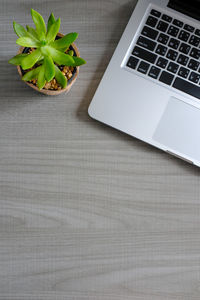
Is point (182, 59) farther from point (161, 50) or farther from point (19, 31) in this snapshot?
point (19, 31)

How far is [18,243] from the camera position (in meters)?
0.76

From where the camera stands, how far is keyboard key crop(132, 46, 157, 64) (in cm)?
75

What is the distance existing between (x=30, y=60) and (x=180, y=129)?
1.15 ft

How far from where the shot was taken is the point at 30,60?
2.07 ft

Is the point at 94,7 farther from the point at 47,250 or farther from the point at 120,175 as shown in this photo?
the point at 47,250

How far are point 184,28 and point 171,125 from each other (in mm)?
217

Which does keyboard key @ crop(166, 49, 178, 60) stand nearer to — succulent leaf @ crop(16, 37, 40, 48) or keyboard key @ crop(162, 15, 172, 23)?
keyboard key @ crop(162, 15, 172, 23)

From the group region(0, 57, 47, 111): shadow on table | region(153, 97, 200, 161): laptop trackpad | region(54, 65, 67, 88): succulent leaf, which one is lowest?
region(0, 57, 47, 111): shadow on table

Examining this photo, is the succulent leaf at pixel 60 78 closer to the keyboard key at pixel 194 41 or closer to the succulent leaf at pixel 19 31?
the succulent leaf at pixel 19 31

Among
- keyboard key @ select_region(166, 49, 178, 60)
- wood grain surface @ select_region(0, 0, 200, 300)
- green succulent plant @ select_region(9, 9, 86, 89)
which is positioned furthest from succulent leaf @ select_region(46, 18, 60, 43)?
keyboard key @ select_region(166, 49, 178, 60)

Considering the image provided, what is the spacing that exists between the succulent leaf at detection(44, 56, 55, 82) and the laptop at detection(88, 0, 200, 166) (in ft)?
0.48

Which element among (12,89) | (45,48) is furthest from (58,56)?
(12,89)

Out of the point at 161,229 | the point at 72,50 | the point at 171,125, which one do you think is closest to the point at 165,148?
the point at 171,125

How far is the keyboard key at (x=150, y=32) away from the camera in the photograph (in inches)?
29.7
